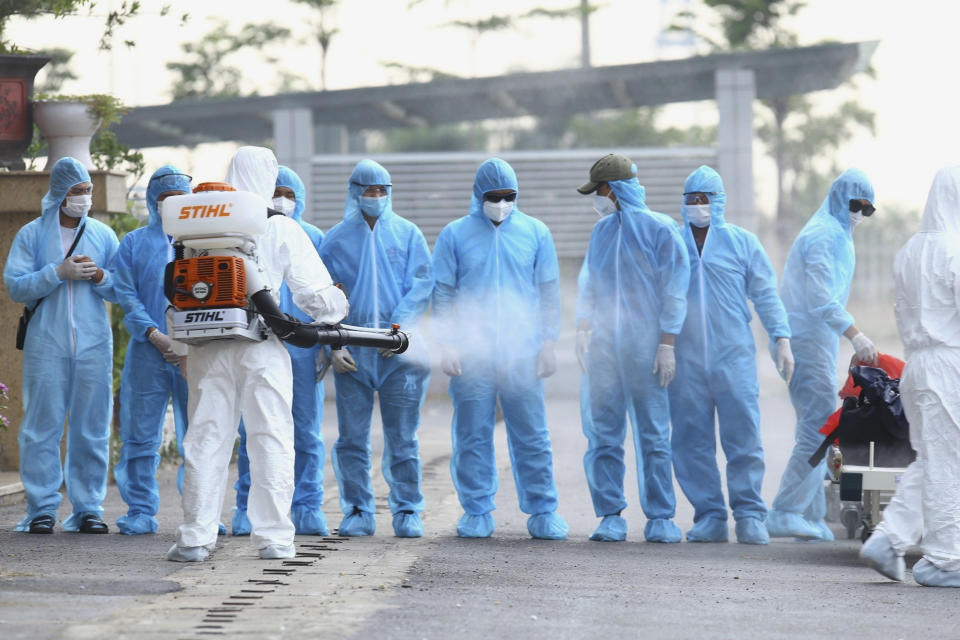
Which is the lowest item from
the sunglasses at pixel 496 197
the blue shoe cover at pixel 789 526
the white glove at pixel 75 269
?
the blue shoe cover at pixel 789 526

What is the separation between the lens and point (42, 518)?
8047 millimetres

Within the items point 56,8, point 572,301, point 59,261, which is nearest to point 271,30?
A: point 572,301

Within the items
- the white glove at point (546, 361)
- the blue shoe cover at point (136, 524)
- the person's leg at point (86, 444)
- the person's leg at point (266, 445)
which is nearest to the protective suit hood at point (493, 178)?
the white glove at point (546, 361)

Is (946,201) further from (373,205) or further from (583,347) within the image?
(373,205)

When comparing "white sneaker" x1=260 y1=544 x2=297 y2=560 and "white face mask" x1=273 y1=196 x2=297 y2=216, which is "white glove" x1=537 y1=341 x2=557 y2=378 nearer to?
"white face mask" x1=273 y1=196 x2=297 y2=216

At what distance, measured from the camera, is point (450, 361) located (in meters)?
8.09

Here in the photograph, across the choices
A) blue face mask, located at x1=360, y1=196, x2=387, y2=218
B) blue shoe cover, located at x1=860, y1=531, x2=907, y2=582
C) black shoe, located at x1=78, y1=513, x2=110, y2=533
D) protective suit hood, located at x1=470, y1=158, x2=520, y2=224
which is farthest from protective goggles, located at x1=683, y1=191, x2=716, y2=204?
black shoe, located at x1=78, y1=513, x2=110, y2=533

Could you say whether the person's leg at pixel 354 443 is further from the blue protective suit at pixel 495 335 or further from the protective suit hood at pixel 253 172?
the protective suit hood at pixel 253 172

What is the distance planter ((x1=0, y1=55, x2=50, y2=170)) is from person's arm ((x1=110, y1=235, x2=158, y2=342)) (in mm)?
2618

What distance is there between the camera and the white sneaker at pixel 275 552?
6.72 m

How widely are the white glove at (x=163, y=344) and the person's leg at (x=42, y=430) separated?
0.61 metres

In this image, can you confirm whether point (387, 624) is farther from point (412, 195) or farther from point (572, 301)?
point (572, 301)

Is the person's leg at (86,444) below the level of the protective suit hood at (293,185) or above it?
below

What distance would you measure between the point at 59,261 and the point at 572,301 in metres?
17.3
